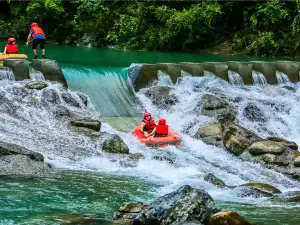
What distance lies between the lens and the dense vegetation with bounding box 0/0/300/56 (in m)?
22.0

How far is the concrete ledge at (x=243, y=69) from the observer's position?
15500mm

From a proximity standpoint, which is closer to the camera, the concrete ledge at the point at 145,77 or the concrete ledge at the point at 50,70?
the concrete ledge at the point at 50,70

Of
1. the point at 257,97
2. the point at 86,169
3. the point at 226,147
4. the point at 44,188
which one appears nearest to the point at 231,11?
the point at 257,97

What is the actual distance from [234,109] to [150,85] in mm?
2572

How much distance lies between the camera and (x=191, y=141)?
38.1 feet

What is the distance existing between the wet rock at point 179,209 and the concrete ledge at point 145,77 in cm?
842

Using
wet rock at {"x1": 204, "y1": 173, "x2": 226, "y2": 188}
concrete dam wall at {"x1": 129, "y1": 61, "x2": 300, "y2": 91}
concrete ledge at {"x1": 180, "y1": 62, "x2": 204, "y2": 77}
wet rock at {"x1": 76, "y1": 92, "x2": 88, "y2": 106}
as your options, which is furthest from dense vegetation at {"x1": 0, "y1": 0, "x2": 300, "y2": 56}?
wet rock at {"x1": 204, "y1": 173, "x2": 226, "y2": 188}

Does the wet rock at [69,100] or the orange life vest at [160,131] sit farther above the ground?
the wet rock at [69,100]

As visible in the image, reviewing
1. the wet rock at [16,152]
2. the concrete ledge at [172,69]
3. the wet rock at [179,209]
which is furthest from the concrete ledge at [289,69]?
the wet rock at [179,209]

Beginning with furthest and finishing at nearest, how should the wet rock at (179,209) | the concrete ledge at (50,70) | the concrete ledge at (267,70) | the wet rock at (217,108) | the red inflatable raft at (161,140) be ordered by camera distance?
the concrete ledge at (267,70) → the concrete ledge at (50,70) → the wet rock at (217,108) → the red inflatable raft at (161,140) → the wet rock at (179,209)

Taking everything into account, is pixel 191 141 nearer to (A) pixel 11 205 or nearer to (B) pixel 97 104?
(B) pixel 97 104

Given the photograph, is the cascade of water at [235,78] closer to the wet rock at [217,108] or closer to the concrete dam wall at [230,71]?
the concrete dam wall at [230,71]

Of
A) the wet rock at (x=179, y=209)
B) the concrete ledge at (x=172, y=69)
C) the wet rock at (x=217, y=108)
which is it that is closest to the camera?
the wet rock at (x=179, y=209)

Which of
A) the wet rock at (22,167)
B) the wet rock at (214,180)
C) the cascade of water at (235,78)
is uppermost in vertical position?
the cascade of water at (235,78)
